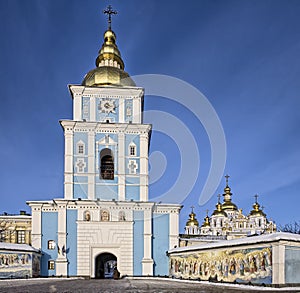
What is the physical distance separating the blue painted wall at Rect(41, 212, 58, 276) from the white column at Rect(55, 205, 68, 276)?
335mm

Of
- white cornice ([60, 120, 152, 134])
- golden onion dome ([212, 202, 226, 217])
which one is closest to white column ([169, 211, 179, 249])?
white cornice ([60, 120, 152, 134])

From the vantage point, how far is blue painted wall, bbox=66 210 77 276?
2478 centimetres

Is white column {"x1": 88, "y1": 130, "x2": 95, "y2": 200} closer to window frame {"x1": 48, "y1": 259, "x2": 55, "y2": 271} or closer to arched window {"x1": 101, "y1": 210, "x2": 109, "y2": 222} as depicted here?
arched window {"x1": 101, "y1": 210, "x2": 109, "y2": 222}

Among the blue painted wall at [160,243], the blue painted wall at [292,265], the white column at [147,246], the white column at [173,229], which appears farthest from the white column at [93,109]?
the blue painted wall at [292,265]

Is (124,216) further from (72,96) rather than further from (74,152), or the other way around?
(72,96)

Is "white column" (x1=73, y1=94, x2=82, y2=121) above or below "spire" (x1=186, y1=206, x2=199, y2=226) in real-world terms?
above

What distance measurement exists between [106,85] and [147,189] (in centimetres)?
744

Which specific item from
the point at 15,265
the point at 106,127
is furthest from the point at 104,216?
the point at 15,265

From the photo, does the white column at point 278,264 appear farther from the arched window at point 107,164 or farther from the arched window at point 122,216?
the arched window at point 107,164

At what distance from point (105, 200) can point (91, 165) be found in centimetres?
251

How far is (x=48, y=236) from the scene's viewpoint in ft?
83.1

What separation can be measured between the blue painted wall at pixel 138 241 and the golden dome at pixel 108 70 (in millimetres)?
8989

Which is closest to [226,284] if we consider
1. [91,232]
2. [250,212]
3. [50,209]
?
[91,232]

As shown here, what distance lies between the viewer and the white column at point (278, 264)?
48.8ft
